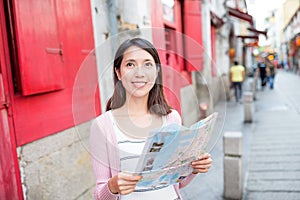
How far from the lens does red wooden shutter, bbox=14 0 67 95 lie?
2.24 meters

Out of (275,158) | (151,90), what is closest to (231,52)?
(275,158)

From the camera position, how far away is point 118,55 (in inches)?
51.8

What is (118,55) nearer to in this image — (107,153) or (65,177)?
(107,153)

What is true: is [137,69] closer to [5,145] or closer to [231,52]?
[5,145]

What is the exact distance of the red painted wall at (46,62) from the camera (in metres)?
2.26

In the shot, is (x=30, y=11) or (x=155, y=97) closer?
(x=155, y=97)

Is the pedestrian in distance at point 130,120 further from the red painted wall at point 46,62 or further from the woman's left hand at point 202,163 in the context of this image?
the red painted wall at point 46,62

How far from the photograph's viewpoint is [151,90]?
1.44m

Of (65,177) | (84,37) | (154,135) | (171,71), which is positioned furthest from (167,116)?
(84,37)

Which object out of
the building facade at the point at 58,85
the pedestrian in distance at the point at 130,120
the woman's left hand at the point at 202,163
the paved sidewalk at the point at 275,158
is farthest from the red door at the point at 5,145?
the paved sidewalk at the point at 275,158

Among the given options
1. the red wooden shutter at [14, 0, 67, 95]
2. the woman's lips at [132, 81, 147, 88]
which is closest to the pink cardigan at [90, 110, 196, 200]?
the woman's lips at [132, 81, 147, 88]

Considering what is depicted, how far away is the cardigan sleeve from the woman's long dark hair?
0.15 meters

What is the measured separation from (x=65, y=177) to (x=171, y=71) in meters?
1.84

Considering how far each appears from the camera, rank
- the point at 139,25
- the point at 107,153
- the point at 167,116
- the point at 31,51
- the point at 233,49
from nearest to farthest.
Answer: the point at 107,153
the point at 167,116
the point at 31,51
the point at 139,25
the point at 233,49
